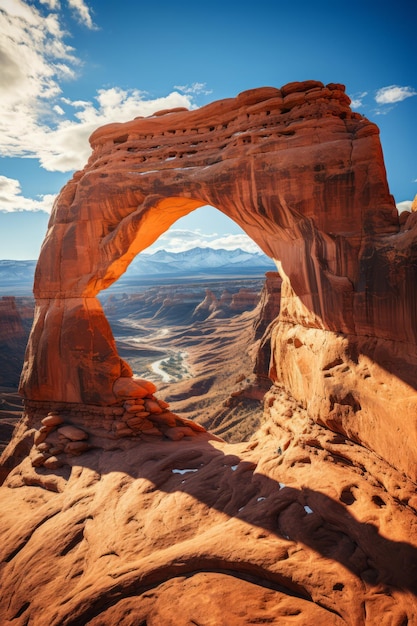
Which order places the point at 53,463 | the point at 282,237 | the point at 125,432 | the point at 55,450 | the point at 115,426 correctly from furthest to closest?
the point at 115,426 < the point at 125,432 < the point at 55,450 < the point at 53,463 < the point at 282,237

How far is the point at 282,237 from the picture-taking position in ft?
29.1

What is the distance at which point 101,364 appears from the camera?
10.8 m

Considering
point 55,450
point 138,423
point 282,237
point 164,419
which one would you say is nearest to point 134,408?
point 138,423

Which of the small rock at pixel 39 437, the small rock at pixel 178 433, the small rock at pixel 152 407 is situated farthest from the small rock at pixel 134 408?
the small rock at pixel 39 437

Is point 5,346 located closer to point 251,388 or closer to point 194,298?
point 251,388

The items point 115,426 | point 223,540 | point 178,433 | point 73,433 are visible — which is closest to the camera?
point 223,540

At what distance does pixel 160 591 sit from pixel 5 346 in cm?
4085

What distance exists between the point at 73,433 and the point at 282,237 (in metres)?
7.96

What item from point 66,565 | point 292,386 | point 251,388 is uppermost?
point 292,386

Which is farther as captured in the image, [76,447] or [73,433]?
[73,433]

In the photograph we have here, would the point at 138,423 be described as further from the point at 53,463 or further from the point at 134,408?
the point at 53,463

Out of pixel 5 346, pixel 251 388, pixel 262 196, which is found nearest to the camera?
pixel 262 196

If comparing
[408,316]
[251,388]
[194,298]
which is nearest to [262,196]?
[408,316]

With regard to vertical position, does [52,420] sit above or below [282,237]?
below
